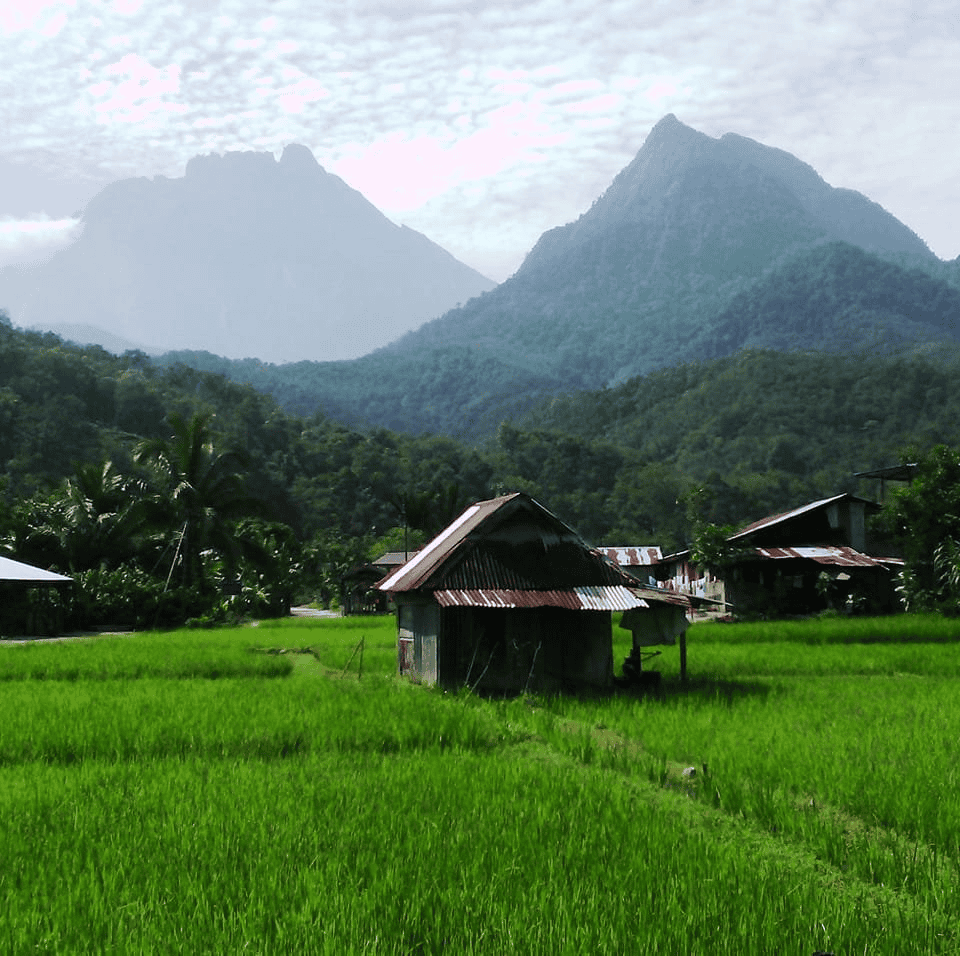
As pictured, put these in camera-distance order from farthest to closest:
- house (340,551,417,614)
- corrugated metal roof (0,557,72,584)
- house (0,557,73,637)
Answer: house (340,551,417,614) < house (0,557,73,637) < corrugated metal roof (0,557,72,584)

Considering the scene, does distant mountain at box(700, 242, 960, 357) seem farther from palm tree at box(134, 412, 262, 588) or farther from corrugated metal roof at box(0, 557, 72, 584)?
corrugated metal roof at box(0, 557, 72, 584)

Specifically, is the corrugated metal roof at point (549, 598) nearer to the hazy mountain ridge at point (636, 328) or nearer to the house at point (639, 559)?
the house at point (639, 559)

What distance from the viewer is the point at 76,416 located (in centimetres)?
6225

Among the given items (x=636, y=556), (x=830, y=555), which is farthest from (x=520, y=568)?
(x=636, y=556)

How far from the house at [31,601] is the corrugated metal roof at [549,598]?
53.8 ft

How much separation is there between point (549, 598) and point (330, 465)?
218 feet

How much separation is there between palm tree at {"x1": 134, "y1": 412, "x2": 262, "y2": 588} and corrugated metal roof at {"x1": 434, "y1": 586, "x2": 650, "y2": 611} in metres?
19.2

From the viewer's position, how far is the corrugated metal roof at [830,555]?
3039 centimetres

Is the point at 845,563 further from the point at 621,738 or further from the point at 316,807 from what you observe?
the point at 316,807

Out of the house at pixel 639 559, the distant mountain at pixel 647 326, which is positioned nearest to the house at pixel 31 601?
the house at pixel 639 559

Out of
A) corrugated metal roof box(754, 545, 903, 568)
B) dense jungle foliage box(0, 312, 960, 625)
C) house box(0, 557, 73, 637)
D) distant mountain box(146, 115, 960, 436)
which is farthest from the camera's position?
distant mountain box(146, 115, 960, 436)

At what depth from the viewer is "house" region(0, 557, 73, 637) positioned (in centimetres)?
2591

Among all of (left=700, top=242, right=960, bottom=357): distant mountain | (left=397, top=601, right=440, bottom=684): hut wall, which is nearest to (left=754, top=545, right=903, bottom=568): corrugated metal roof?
(left=397, top=601, right=440, bottom=684): hut wall

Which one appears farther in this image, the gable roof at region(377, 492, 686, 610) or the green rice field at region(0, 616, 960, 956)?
the gable roof at region(377, 492, 686, 610)
